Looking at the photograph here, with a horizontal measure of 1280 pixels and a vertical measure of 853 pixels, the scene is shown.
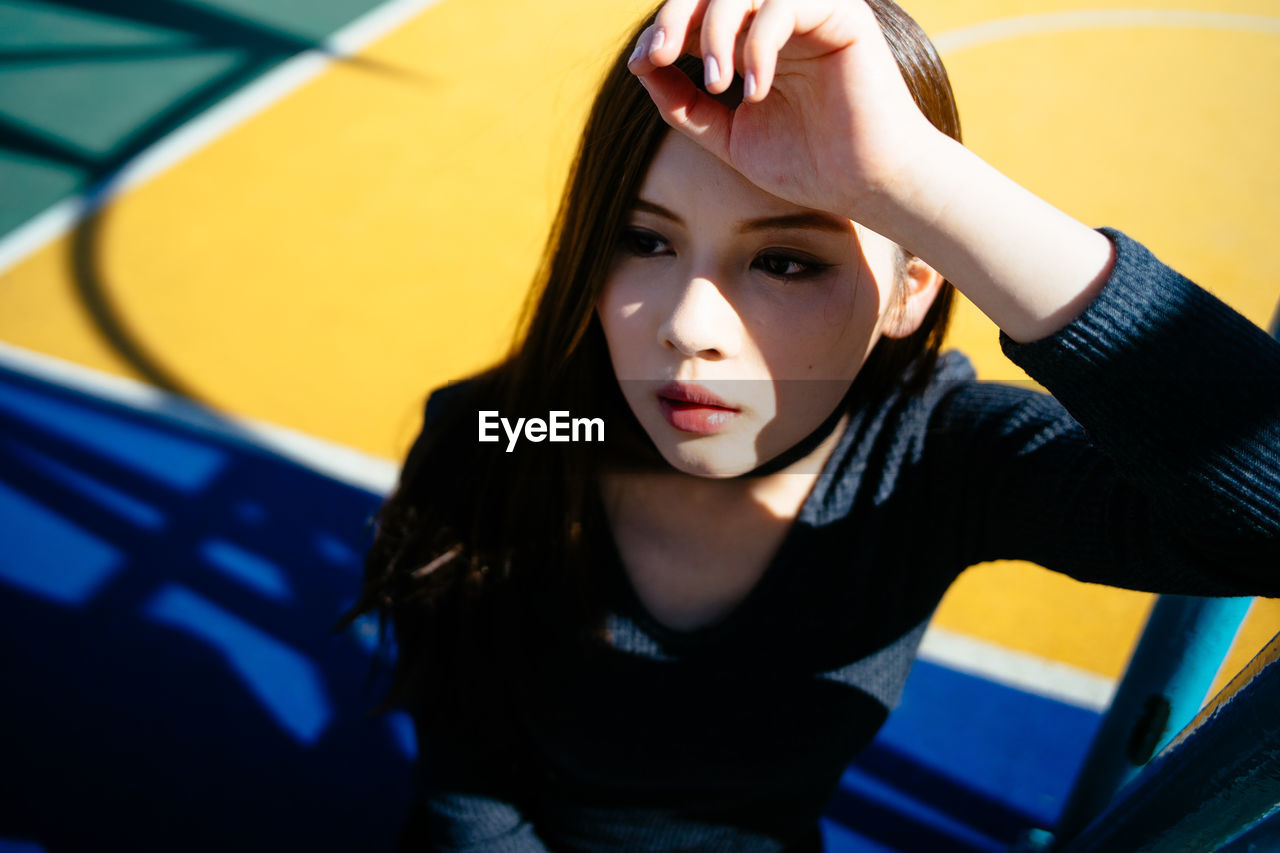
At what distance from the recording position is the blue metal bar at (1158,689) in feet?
4.69

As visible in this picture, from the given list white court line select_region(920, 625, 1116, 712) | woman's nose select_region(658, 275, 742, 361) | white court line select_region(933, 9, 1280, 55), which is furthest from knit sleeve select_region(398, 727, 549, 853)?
white court line select_region(933, 9, 1280, 55)

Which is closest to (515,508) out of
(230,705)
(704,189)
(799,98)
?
(704,189)

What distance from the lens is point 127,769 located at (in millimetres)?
2332

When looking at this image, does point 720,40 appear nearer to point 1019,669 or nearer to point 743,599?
point 743,599

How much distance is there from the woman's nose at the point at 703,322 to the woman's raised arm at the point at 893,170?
0.58 feet

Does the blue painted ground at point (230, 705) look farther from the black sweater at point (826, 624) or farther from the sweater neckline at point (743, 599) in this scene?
the sweater neckline at point (743, 599)

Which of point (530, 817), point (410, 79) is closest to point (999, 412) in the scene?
point (530, 817)

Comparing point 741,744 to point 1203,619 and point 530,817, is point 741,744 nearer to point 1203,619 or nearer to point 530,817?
point 530,817

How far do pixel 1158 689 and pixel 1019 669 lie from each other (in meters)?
1.28

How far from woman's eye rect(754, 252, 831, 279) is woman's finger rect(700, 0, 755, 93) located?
0.30m

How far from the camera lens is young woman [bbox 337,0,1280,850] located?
2.74 feet

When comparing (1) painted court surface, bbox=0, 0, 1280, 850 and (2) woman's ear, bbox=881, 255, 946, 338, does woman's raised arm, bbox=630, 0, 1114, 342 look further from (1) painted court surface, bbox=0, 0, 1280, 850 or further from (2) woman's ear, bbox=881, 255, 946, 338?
(1) painted court surface, bbox=0, 0, 1280, 850

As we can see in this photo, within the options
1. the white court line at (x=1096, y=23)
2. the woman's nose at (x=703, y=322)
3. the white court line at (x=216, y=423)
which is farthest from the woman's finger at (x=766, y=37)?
the white court line at (x=1096, y=23)

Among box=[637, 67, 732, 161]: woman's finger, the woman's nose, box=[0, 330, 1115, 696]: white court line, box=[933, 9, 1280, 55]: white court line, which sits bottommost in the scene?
box=[0, 330, 1115, 696]: white court line
